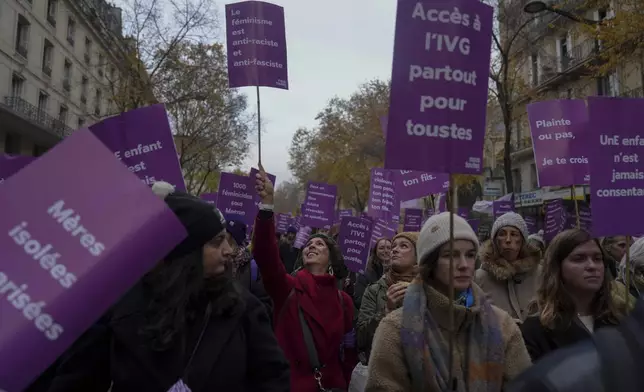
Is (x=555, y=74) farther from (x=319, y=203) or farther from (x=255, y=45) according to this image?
(x=255, y=45)

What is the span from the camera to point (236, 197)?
7516mm

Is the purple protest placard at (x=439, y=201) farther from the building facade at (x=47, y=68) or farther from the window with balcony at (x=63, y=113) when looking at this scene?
the window with balcony at (x=63, y=113)

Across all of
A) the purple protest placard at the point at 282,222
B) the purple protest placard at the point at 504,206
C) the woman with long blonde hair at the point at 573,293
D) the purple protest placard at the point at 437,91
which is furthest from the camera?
the purple protest placard at the point at 282,222

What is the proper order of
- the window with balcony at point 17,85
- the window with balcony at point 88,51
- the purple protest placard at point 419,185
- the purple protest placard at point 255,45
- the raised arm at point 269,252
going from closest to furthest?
the raised arm at point 269,252 → the purple protest placard at point 255,45 → the purple protest placard at point 419,185 → the window with balcony at point 17,85 → the window with balcony at point 88,51

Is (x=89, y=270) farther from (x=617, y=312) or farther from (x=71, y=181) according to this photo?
(x=617, y=312)

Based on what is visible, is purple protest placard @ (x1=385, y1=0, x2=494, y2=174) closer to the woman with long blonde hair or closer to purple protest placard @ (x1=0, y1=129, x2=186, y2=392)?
the woman with long blonde hair

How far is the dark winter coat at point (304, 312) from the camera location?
11.8 ft

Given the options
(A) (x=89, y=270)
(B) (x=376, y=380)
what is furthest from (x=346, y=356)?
(A) (x=89, y=270)

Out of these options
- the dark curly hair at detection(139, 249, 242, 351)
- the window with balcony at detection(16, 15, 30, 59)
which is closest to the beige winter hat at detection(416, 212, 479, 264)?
the dark curly hair at detection(139, 249, 242, 351)

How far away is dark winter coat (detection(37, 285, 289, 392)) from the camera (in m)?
1.96

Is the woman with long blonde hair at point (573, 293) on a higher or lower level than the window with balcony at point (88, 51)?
lower

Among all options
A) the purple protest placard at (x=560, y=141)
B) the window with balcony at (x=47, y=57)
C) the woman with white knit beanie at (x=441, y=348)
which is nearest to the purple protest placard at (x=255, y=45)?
the purple protest placard at (x=560, y=141)

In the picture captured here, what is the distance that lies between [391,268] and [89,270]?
130 inches

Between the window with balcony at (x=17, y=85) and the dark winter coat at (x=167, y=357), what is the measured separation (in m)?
28.8
